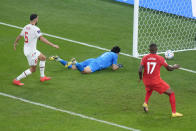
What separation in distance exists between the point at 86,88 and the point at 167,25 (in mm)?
6998

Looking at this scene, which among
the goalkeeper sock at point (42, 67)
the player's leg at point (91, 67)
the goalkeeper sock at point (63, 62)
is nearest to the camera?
the goalkeeper sock at point (42, 67)

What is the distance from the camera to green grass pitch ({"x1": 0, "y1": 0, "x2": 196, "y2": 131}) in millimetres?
9703

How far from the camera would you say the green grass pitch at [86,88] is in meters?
9.70

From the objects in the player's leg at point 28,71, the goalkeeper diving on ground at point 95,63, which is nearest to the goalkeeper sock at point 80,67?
the goalkeeper diving on ground at point 95,63

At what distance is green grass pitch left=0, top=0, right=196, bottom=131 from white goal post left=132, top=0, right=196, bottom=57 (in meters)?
0.57

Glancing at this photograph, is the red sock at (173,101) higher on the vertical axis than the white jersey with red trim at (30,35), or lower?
lower

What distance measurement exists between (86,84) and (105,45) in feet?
13.3

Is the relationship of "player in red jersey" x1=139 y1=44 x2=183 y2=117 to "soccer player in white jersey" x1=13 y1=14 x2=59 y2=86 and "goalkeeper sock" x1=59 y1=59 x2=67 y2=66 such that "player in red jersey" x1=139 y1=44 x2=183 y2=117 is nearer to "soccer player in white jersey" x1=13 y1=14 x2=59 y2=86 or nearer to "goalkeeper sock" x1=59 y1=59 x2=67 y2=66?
"soccer player in white jersey" x1=13 y1=14 x2=59 y2=86

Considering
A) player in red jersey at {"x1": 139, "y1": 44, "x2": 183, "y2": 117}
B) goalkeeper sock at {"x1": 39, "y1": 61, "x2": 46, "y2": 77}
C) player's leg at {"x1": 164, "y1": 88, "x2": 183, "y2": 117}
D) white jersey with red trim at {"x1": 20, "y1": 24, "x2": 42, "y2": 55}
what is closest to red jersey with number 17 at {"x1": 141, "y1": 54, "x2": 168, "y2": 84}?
player in red jersey at {"x1": 139, "y1": 44, "x2": 183, "y2": 117}

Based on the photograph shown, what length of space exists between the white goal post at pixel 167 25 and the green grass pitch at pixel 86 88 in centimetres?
57

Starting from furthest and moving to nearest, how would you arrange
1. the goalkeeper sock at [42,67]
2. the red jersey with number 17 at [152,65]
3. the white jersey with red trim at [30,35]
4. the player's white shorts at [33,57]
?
the goalkeeper sock at [42,67]
the player's white shorts at [33,57]
the white jersey with red trim at [30,35]
the red jersey with number 17 at [152,65]

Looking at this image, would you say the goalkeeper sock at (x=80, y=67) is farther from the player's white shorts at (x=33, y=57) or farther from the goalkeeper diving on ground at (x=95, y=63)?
the player's white shorts at (x=33, y=57)

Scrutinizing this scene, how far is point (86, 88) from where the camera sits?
11820 mm

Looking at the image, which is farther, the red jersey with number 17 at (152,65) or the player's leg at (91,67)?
the player's leg at (91,67)
